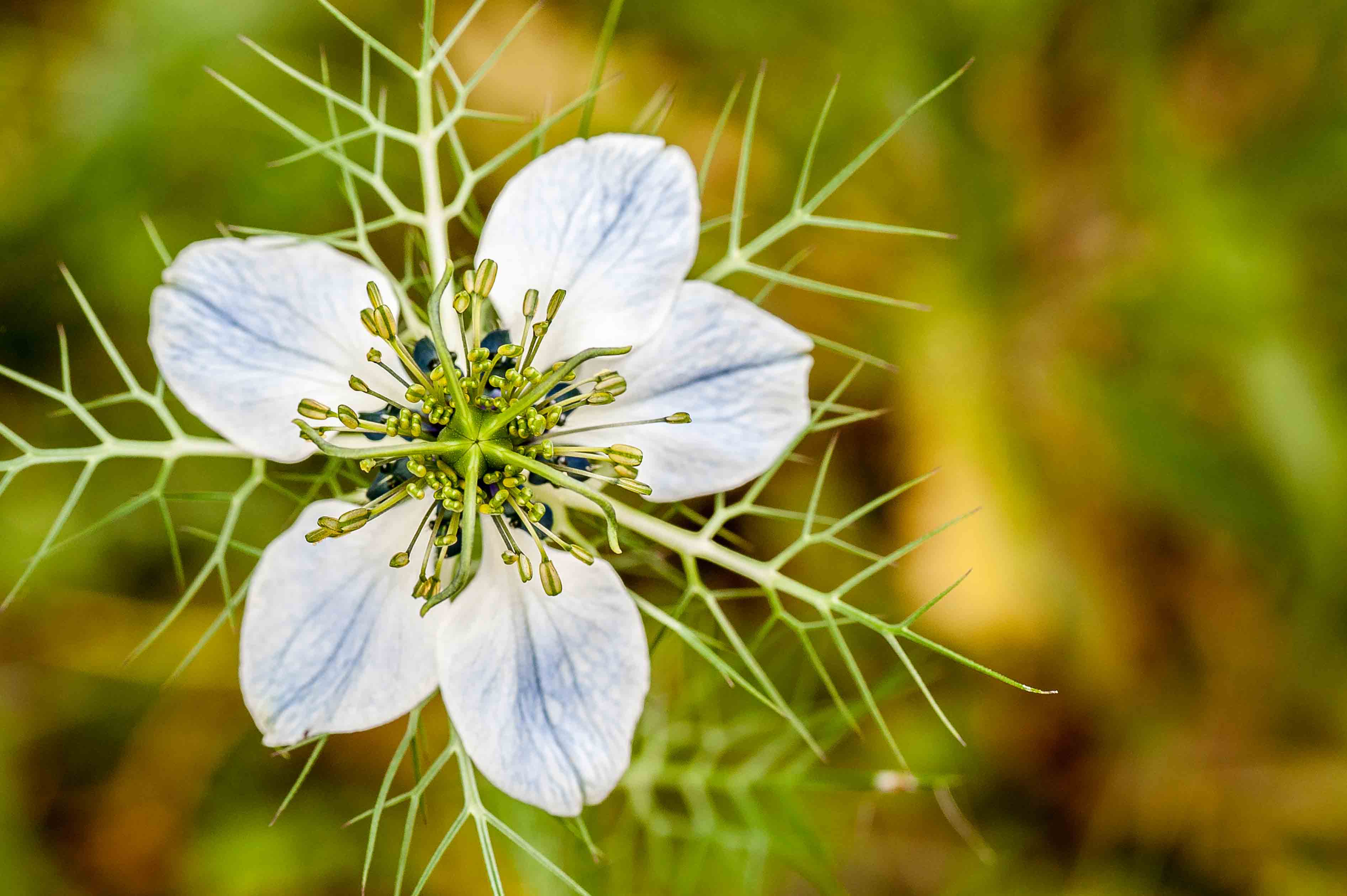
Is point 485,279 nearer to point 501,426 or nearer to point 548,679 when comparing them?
point 501,426

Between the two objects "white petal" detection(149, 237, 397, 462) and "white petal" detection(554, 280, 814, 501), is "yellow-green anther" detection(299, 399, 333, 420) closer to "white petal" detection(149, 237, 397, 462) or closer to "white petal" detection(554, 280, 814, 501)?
"white petal" detection(149, 237, 397, 462)

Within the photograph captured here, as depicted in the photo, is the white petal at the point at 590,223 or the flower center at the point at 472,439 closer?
the flower center at the point at 472,439

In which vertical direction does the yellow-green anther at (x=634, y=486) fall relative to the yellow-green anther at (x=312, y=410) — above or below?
above

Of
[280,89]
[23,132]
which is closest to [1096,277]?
[280,89]

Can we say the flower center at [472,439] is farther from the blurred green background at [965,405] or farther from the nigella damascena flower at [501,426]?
the blurred green background at [965,405]

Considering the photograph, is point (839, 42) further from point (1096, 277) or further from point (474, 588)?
point (474, 588)

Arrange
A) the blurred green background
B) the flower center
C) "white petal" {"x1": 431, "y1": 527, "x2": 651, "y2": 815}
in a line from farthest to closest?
the blurred green background → "white petal" {"x1": 431, "y1": 527, "x2": 651, "y2": 815} → the flower center

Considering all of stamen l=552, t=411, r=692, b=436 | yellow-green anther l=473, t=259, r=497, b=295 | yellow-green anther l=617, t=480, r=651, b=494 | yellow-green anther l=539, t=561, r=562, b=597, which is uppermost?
yellow-green anther l=473, t=259, r=497, b=295

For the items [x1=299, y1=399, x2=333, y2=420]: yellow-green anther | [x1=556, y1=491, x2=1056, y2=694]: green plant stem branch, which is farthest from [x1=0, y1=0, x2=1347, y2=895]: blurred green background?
[x1=299, y1=399, x2=333, y2=420]: yellow-green anther

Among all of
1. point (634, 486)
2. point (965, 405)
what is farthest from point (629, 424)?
point (965, 405)

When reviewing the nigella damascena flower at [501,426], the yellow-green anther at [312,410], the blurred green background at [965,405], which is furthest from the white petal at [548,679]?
the blurred green background at [965,405]
